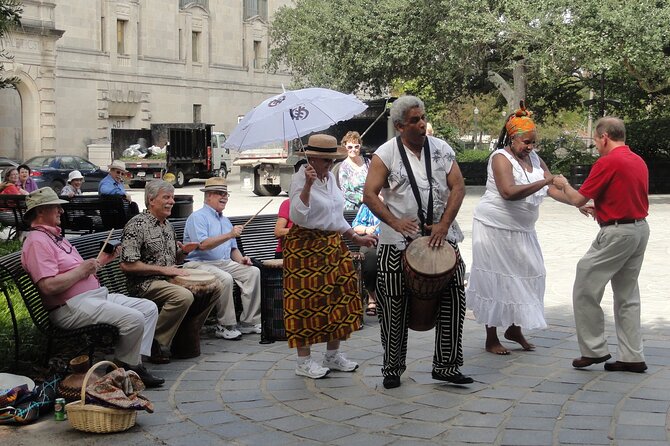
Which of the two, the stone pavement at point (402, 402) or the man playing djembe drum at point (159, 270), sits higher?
the man playing djembe drum at point (159, 270)

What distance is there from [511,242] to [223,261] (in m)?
2.60

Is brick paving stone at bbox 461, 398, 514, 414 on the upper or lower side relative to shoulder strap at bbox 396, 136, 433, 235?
lower

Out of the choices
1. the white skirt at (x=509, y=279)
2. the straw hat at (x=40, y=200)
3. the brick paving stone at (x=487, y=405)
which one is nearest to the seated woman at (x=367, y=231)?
the white skirt at (x=509, y=279)

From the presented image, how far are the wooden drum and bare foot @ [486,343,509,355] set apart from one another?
4.56 ft

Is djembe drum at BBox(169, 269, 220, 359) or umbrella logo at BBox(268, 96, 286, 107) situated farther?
umbrella logo at BBox(268, 96, 286, 107)

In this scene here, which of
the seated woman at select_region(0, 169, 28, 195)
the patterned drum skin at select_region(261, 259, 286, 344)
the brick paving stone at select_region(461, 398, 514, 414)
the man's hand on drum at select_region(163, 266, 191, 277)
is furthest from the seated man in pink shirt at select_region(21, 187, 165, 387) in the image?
the seated woman at select_region(0, 169, 28, 195)

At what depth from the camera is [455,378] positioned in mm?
6570

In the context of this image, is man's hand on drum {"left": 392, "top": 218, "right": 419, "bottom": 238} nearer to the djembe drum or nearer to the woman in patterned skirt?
the woman in patterned skirt

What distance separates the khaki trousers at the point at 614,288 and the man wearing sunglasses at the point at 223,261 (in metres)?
2.84

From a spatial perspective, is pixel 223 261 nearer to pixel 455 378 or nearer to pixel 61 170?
pixel 455 378

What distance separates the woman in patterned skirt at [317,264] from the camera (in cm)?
681

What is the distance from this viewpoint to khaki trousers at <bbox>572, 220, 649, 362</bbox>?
695 centimetres

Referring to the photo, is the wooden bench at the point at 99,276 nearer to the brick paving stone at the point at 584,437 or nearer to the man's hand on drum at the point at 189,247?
the man's hand on drum at the point at 189,247

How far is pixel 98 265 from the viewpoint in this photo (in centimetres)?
651
